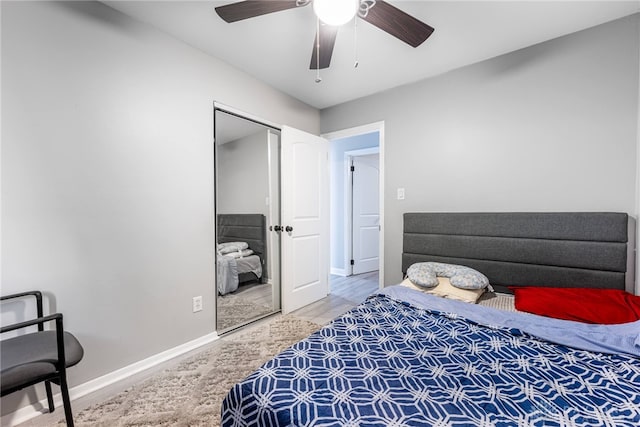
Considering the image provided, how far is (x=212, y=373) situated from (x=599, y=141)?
330cm

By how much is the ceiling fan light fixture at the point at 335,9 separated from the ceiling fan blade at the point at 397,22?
171mm

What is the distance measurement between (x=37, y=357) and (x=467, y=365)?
1935 millimetres

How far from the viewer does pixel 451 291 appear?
81.4 inches

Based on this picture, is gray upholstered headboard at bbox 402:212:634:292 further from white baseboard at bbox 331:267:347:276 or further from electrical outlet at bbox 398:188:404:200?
white baseboard at bbox 331:267:347:276

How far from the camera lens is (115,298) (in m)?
1.84

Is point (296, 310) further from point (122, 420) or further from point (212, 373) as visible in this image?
point (122, 420)

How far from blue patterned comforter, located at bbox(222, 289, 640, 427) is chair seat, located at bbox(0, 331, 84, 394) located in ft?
2.94

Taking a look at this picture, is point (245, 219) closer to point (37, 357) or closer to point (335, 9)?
point (37, 357)

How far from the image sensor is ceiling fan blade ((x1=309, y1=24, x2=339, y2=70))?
5.32 ft

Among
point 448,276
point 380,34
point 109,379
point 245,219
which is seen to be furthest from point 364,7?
point 109,379

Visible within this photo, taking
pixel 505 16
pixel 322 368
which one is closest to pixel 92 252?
pixel 322 368

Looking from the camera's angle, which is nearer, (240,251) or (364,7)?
(364,7)

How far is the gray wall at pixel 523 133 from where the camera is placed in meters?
1.95

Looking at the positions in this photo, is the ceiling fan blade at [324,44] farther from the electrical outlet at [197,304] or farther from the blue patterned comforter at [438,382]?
the electrical outlet at [197,304]
